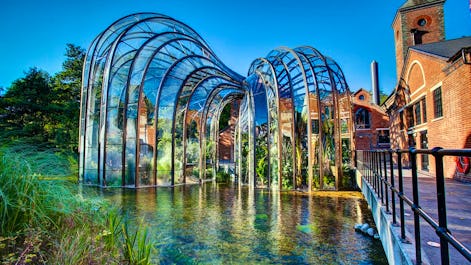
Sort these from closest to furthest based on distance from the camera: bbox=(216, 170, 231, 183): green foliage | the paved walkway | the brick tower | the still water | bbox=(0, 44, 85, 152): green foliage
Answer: the paved walkway
the still water
bbox=(216, 170, 231, 183): green foliage
bbox=(0, 44, 85, 152): green foliage
the brick tower

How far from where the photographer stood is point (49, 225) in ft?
8.48

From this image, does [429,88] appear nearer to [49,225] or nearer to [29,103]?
[49,225]

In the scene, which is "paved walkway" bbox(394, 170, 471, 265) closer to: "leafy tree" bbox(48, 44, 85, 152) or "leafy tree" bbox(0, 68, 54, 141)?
"leafy tree" bbox(48, 44, 85, 152)

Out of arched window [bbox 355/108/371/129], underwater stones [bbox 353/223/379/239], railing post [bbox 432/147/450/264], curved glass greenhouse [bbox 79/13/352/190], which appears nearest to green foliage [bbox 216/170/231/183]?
curved glass greenhouse [bbox 79/13/352/190]

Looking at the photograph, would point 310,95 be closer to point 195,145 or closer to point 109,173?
point 195,145

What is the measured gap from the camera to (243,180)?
10.9 m

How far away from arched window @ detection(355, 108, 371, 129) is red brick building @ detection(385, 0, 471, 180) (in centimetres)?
641

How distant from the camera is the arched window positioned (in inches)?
989

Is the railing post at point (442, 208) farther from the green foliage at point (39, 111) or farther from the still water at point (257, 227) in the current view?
the green foliage at point (39, 111)

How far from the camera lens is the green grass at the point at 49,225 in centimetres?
223

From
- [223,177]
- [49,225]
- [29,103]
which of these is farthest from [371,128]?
[29,103]

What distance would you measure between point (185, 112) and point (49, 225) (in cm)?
924

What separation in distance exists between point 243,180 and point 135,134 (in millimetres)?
4701

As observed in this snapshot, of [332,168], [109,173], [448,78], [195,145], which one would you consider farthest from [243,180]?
[448,78]
